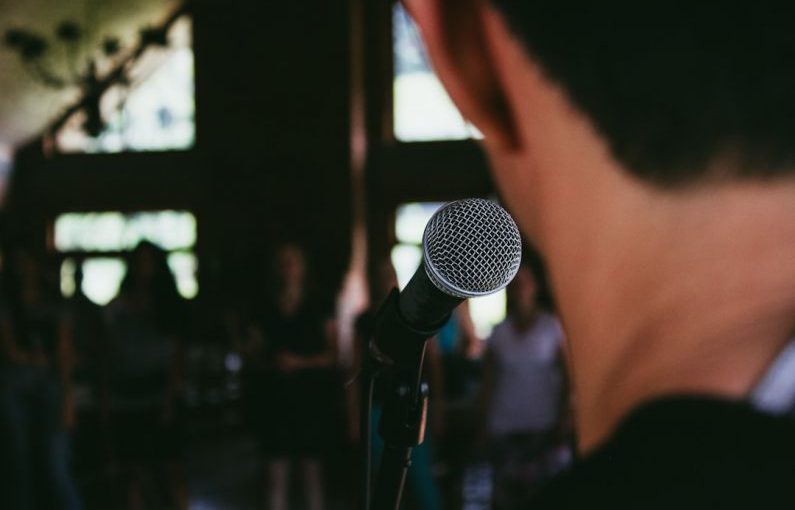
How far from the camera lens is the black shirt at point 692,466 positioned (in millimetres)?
339

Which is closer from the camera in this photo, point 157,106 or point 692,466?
point 692,466

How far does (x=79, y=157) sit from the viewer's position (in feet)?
36.8

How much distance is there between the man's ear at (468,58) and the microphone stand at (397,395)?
1.26 ft

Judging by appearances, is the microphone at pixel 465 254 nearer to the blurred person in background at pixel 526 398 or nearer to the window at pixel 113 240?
the blurred person in background at pixel 526 398

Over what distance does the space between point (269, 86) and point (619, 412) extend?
9057 mm

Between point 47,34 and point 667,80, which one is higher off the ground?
point 47,34

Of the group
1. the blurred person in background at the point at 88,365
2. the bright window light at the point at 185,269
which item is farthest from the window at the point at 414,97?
the blurred person in background at the point at 88,365

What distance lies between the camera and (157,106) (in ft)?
37.1

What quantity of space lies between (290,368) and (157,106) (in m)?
8.09

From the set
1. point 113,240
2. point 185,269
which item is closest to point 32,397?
point 185,269

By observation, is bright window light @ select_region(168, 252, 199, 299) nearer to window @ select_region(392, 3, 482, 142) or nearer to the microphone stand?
window @ select_region(392, 3, 482, 142)

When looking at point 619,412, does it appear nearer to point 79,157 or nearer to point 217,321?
point 217,321

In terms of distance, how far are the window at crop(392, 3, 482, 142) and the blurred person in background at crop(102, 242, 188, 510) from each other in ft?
20.8

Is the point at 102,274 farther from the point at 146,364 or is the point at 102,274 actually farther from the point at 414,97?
the point at 146,364
